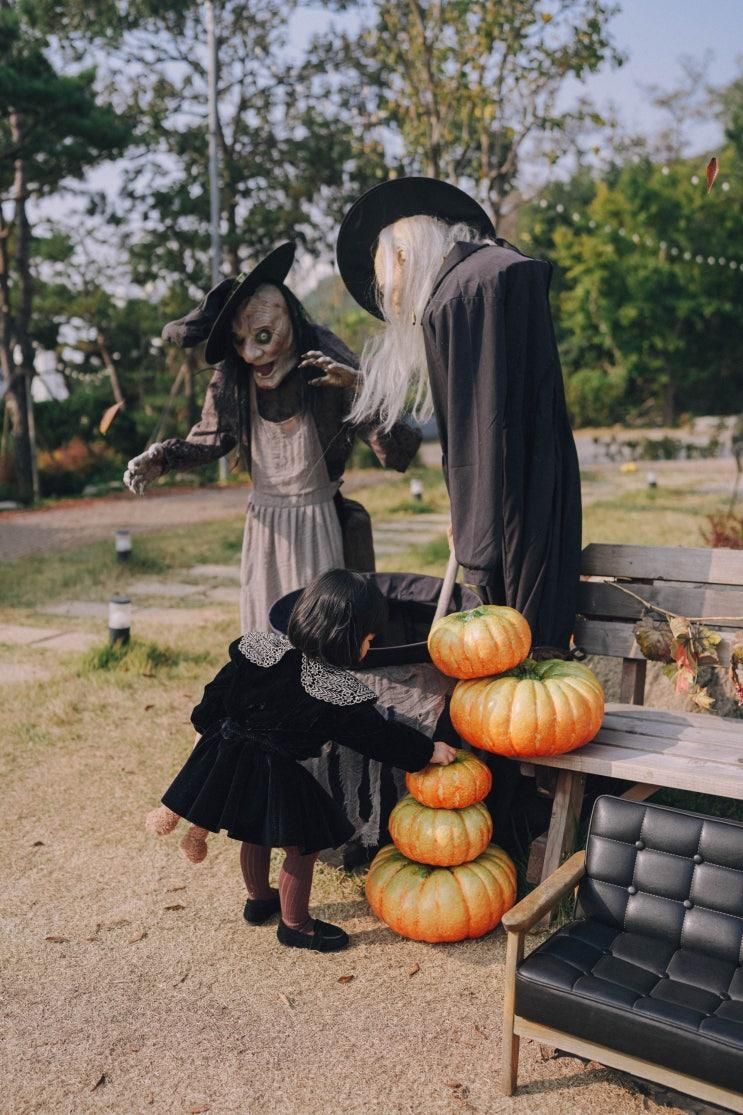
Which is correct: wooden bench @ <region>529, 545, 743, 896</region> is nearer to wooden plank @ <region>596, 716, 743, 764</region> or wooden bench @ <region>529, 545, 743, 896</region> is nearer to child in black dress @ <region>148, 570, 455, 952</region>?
wooden plank @ <region>596, 716, 743, 764</region>

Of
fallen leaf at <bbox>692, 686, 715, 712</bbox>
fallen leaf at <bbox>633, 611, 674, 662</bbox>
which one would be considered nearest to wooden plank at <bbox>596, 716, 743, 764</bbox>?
fallen leaf at <bbox>692, 686, 715, 712</bbox>

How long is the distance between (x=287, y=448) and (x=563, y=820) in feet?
5.66

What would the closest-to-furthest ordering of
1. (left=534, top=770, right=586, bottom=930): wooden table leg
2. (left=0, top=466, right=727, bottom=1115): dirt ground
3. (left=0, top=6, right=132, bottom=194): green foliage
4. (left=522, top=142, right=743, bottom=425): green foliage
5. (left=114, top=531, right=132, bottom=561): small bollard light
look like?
(left=0, top=466, right=727, bottom=1115): dirt ground, (left=534, top=770, right=586, bottom=930): wooden table leg, (left=114, top=531, right=132, bottom=561): small bollard light, (left=0, top=6, right=132, bottom=194): green foliage, (left=522, top=142, right=743, bottom=425): green foliage

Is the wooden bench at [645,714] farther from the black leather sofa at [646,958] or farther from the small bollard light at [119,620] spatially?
the small bollard light at [119,620]

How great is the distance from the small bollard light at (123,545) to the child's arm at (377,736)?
6740 mm

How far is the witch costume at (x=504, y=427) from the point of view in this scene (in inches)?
131

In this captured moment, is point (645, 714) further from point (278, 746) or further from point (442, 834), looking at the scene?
point (278, 746)

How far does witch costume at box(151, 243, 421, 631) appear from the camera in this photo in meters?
4.05

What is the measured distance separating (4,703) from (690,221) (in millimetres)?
32494

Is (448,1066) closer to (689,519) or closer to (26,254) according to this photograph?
(689,519)

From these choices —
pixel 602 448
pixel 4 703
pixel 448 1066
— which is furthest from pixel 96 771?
pixel 602 448

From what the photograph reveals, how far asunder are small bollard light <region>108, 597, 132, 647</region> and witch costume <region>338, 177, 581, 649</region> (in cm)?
321

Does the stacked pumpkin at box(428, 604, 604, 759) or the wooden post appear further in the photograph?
the stacked pumpkin at box(428, 604, 604, 759)

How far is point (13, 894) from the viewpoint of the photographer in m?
3.68
